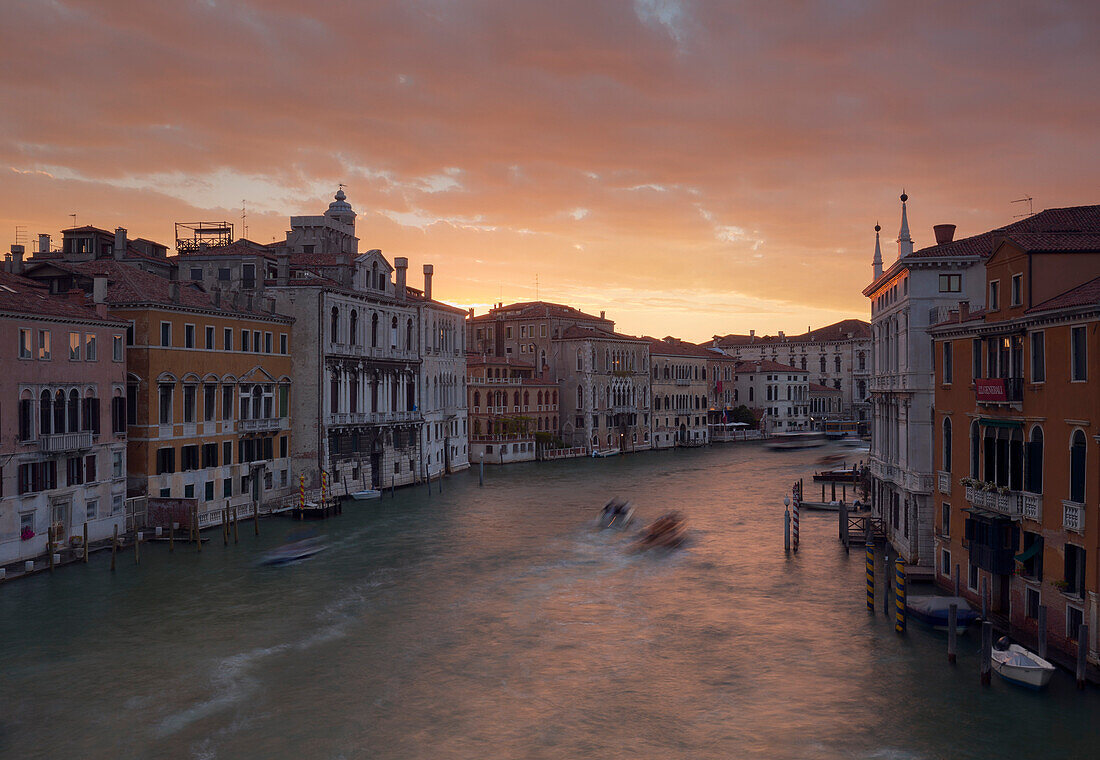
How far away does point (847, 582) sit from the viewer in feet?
99.0

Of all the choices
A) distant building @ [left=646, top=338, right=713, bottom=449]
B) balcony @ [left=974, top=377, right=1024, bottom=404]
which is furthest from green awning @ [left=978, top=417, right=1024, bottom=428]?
distant building @ [left=646, top=338, right=713, bottom=449]

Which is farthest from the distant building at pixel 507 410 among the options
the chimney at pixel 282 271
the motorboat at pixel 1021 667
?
the motorboat at pixel 1021 667

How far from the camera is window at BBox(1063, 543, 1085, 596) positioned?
726 inches

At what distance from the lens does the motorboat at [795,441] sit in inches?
3981

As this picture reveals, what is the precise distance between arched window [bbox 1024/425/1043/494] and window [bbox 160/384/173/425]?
1227 inches

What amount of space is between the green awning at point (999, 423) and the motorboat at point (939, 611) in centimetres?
444

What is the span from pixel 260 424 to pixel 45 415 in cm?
1342

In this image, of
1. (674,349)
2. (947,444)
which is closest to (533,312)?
(674,349)

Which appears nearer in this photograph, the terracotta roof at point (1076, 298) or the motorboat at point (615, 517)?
the terracotta roof at point (1076, 298)

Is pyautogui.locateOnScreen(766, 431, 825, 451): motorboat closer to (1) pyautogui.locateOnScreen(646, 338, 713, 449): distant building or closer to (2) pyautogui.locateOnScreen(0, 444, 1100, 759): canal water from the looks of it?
(1) pyautogui.locateOnScreen(646, 338, 713, 449): distant building

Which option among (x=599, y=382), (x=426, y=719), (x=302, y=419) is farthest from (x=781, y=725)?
(x=599, y=382)

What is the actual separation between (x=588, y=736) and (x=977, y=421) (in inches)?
524

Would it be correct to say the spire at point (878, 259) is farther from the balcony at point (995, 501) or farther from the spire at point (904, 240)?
the balcony at point (995, 501)

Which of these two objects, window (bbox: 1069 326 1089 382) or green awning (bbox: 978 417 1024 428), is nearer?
window (bbox: 1069 326 1089 382)
